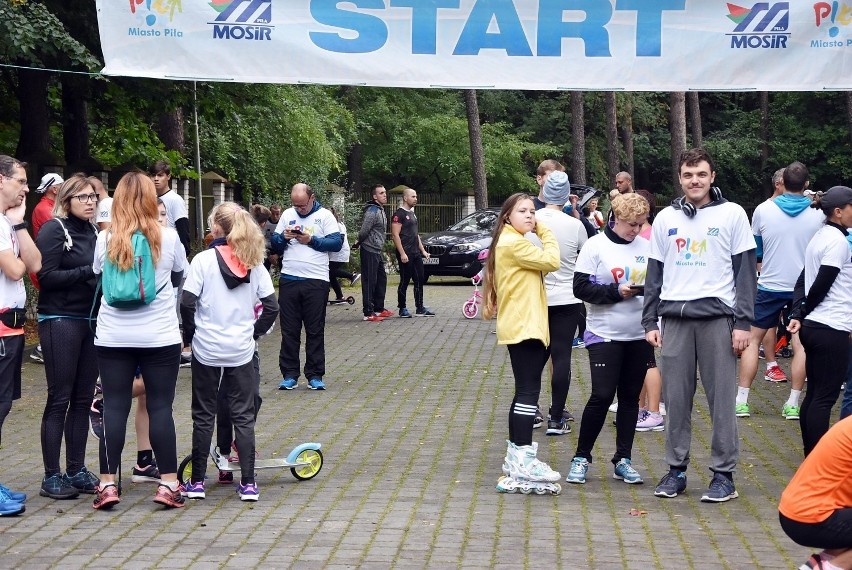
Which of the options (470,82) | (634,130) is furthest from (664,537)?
(634,130)

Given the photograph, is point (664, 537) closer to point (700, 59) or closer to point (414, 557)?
point (414, 557)

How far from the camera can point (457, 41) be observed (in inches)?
429

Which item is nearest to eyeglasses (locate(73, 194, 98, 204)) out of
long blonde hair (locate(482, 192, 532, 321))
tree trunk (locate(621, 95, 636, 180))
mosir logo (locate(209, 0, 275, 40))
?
long blonde hair (locate(482, 192, 532, 321))

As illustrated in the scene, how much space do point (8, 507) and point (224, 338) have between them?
152 cm

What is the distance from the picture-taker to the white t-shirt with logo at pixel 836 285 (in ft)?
25.5

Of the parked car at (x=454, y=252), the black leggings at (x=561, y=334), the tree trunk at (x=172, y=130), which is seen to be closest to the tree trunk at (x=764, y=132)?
the parked car at (x=454, y=252)

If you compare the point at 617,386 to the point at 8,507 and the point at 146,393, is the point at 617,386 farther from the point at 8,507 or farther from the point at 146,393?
the point at 8,507

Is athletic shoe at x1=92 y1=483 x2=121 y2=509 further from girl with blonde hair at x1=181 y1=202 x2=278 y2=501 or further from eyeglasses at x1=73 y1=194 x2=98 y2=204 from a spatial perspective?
eyeglasses at x1=73 y1=194 x2=98 y2=204

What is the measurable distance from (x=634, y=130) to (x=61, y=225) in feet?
172

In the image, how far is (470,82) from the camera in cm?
1087

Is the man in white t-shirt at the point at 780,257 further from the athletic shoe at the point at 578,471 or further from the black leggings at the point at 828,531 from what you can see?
the black leggings at the point at 828,531

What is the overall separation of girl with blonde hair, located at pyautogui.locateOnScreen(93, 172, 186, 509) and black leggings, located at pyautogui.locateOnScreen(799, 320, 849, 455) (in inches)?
151

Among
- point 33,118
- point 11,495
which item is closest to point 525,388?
point 11,495

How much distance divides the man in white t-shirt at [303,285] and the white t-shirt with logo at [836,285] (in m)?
5.23
